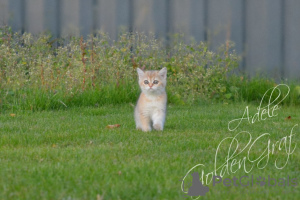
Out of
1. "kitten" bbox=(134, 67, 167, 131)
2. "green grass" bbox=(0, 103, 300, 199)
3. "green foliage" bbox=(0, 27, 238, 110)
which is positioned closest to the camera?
"green grass" bbox=(0, 103, 300, 199)

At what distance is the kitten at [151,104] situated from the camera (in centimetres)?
566

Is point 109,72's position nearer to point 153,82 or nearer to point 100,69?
point 100,69

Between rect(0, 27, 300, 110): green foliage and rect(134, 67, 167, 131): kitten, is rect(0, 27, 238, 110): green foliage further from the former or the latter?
rect(134, 67, 167, 131): kitten

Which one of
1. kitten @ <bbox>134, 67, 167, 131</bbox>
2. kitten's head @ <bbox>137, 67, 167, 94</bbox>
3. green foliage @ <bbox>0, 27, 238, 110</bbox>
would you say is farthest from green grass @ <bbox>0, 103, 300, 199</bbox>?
green foliage @ <bbox>0, 27, 238, 110</bbox>

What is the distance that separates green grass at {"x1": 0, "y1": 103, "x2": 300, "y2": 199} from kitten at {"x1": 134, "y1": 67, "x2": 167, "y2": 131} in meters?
0.16

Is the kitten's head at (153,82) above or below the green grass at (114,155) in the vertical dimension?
above

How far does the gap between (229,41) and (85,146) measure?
5.65m

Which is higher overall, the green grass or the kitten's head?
the kitten's head

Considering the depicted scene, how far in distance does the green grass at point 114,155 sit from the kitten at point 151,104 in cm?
16

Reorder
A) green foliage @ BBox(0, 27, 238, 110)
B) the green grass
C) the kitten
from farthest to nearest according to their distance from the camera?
green foliage @ BBox(0, 27, 238, 110) < the kitten < the green grass

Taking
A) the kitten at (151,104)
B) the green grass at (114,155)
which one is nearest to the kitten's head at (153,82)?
the kitten at (151,104)

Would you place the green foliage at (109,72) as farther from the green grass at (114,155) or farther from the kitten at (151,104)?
the kitten at (151,104)

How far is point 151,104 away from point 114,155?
1529mm

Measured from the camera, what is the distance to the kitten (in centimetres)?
566
